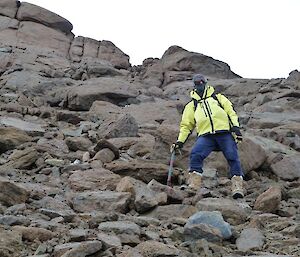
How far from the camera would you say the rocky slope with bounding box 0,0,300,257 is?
504 centimetres

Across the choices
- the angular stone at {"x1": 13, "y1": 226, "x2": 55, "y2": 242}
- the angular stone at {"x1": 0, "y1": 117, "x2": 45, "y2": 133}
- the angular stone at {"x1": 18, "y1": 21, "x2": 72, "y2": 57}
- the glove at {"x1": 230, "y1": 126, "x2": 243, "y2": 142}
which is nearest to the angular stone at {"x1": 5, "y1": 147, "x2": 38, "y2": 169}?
the angular stone at {"x1": 0, "y1": 117, "x2": 45, "y2": 133}

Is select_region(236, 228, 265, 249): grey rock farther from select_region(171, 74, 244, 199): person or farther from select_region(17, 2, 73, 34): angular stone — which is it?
select_region(17, 2, 73, 34): angular stone

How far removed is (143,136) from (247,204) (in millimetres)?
5954

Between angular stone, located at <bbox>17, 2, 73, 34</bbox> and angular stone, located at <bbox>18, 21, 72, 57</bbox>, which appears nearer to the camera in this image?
angular stone, located at <bbox>18, 21, 72, 57</bbox>

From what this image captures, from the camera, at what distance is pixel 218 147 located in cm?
941

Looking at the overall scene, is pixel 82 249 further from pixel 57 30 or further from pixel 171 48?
pixel 57 30

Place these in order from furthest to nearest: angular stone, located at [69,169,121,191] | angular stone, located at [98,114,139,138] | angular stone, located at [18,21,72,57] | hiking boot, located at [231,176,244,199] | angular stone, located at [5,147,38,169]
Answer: angular stone, located at [18,21,72,57] → angular stone, located at [98,114,139,138] → angular stone, located at [5,147,38,169] → hiking boot, located at [231,176,244,199] → angular stone, located at [69,169,121,191]

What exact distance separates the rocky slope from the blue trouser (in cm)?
50

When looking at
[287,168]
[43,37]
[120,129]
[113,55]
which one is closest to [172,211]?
[287,168]

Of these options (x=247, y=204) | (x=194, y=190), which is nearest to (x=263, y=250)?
(x=247, y=204)

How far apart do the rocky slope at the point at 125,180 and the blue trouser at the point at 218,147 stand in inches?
19.8

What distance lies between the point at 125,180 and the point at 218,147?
246 cm

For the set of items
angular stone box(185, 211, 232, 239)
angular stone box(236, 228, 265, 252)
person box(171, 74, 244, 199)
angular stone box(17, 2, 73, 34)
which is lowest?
angular stone box(236, 228, 265, 252)

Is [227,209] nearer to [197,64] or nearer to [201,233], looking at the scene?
[201,233]
